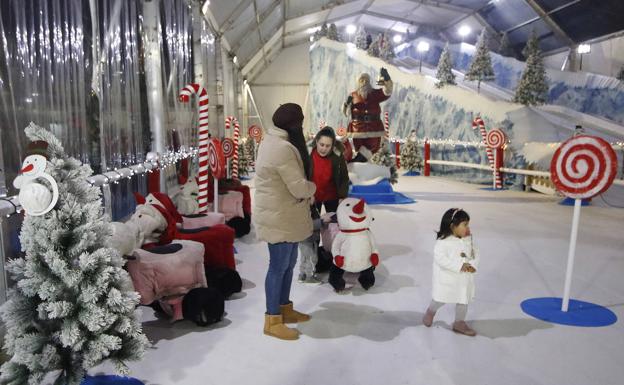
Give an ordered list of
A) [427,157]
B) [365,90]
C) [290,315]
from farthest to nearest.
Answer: [427,157] < [365,90] < [290,315]

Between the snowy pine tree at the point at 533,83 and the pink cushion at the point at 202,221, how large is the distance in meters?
7.89

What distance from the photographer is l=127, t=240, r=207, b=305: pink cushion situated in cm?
278

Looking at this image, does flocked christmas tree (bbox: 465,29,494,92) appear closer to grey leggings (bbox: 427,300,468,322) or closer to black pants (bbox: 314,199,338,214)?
black pants (bbox: 314,199,338,214)

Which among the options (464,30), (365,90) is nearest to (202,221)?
(365,90)

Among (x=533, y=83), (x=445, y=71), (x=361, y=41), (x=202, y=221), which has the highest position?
(x=361, y=41)

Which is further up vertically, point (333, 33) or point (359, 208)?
point (333, 33)

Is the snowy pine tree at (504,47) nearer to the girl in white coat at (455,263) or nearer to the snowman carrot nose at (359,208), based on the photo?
the snowman carrot nose at (359,208)

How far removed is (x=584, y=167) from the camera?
3.15 metres

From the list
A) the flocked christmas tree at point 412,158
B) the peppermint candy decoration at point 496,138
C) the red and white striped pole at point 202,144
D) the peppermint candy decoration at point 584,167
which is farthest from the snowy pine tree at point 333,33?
the peppermint candy decoration at point 584,167

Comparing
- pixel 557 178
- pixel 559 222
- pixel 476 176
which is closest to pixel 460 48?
pixel 476 176

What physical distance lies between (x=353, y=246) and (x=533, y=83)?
7.69m

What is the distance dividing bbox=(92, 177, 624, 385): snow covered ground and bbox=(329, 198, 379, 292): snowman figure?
0.54 feet

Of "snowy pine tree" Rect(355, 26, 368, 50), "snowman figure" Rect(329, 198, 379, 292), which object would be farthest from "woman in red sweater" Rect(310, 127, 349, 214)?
"snowy pine tree" Rect(355, 26, 368, 50)

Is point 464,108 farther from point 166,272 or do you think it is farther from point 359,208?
point 166,272
